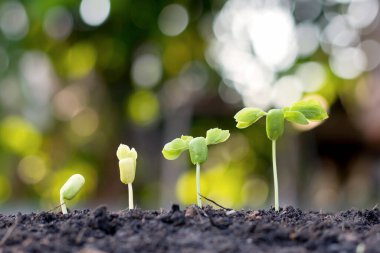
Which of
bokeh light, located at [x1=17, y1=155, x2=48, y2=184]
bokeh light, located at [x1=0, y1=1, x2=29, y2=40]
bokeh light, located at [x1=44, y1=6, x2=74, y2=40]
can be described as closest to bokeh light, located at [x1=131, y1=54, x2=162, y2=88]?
bokeh light, located at [x1=44, y1=6, x2=74, y2=40]

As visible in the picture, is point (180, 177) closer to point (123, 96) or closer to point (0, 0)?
point (123, 96)

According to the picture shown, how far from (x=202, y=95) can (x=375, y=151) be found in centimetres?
213

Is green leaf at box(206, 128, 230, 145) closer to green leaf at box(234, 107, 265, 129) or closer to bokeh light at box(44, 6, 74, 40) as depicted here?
green leaf at box(234, 107, 265, 129)

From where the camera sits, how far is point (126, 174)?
3.96 ft

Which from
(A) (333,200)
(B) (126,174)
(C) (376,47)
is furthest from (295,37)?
(B) (126,174)

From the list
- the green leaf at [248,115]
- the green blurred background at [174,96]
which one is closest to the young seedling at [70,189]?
the green leaf at [248,115]

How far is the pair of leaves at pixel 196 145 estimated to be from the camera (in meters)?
1.19

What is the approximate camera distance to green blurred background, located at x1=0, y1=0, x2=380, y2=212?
237 inches

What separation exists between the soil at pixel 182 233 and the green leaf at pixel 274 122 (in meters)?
0.17

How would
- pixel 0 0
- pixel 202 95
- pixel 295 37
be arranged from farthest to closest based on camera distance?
pixel 202 95 → pixel 295 37 → pixel 0 0

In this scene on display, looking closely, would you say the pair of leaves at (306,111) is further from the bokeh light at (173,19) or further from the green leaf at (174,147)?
the bokeh light at (173,19)

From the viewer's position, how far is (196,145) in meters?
1.20

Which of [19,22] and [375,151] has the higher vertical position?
[19,22]

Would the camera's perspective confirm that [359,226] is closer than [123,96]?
Yes
